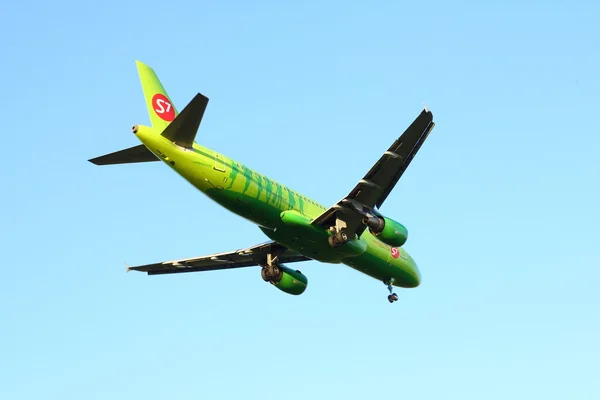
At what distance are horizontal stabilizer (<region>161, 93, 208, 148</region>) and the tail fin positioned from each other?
2.45 metres

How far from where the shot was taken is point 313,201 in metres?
46.5

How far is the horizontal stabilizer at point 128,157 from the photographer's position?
42.2 meters

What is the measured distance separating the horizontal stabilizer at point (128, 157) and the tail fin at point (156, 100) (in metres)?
1.26

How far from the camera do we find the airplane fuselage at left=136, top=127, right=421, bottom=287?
4066cm

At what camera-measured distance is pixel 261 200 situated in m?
42.8

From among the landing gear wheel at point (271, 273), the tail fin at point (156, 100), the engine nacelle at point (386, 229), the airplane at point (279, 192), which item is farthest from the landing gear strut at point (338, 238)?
the tail fin at point (156, 100)

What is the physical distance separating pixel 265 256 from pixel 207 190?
9.92 m

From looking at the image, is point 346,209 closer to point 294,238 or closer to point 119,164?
point 294,238

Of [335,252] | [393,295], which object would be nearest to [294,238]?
[335,252]

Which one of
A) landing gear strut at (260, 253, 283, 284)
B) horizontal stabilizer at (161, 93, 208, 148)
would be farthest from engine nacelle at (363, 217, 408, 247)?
horizontal stabilizer at (161, 93, 208, 148)

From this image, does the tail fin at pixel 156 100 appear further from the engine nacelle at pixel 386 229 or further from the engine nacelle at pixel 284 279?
the engine nacelle at pixel 284 279

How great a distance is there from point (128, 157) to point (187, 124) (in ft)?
13.7

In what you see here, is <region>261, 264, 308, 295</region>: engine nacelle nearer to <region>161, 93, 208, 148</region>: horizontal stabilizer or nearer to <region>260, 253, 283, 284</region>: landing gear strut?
<region>260, 253, 283, 284</region>: landing gear strut

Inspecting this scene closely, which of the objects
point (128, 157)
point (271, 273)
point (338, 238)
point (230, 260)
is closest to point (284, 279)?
point (271, 273)
